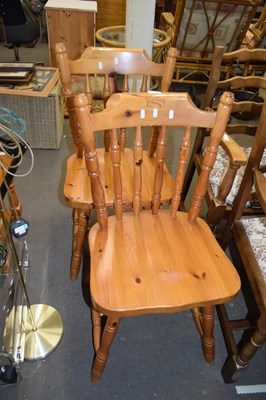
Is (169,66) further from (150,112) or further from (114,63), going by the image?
(150,112)

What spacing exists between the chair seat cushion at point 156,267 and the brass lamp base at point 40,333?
0.46 m

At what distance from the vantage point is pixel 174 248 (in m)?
0.94

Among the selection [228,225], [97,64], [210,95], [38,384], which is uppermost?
[97,64]

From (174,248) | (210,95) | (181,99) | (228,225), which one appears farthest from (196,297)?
(210,95)

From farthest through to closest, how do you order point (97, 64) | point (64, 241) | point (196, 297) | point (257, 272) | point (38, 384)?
point (64, 241) < point (97, 64) < point (38, 384) < point (257, 272) < point (196, 297)

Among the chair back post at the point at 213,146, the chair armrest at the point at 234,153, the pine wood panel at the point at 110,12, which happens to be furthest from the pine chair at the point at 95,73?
the pine wood panel at the point at 110,12

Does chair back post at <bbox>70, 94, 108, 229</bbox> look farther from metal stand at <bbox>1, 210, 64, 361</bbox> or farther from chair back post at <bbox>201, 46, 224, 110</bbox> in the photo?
chair back post at <bbox>201, 46, 224, 110</bbox>

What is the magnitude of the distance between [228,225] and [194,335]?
1.53 ft

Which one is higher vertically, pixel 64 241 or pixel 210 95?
pixel 210 95

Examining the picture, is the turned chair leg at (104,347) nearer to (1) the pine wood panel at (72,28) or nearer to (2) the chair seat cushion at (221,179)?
(2) the chair seat cushion at (221,179)

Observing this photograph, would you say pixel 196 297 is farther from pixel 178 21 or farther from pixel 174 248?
pixel 178 21

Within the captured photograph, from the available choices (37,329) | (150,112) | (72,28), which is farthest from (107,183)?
(72,28)

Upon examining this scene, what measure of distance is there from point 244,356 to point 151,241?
0.48 m

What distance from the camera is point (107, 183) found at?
1156 mm
